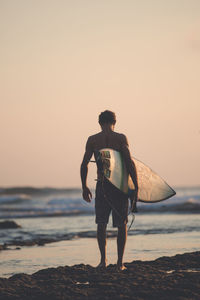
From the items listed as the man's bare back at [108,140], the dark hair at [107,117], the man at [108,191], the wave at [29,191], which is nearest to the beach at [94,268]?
the man at [108,191]

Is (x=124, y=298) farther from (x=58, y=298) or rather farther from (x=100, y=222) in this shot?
(x=100, y=222)

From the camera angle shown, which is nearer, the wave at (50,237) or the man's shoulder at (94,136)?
the man's shoulder at (94,136)

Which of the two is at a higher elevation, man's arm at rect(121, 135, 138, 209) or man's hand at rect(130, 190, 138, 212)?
man's arm at rect(121, 135, 138, 209)

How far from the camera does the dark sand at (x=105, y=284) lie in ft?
15.6

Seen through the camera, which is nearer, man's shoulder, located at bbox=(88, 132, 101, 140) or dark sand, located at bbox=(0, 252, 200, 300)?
dark sand, located at bbox=(0, 252, 200, 300)

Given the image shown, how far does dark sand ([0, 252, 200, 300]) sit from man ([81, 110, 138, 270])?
0.40 metres

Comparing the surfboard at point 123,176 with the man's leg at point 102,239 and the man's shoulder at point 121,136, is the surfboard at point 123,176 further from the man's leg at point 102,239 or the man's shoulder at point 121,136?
the man's leg at point 102,239

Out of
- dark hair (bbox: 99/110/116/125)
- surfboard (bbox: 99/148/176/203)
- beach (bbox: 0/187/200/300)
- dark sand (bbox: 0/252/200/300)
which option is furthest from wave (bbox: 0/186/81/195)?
dark sand (bbox: 0/252/200/300)

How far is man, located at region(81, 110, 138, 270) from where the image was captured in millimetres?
6398

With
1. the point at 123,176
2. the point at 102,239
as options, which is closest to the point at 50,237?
the point at 102,239

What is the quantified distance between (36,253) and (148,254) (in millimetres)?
1962

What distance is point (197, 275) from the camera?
5.56 meters

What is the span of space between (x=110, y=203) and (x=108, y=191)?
0.47 feet

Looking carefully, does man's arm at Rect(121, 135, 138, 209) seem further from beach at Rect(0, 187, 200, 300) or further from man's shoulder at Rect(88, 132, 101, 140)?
beach at Rect(0, 187, 200, 300)
